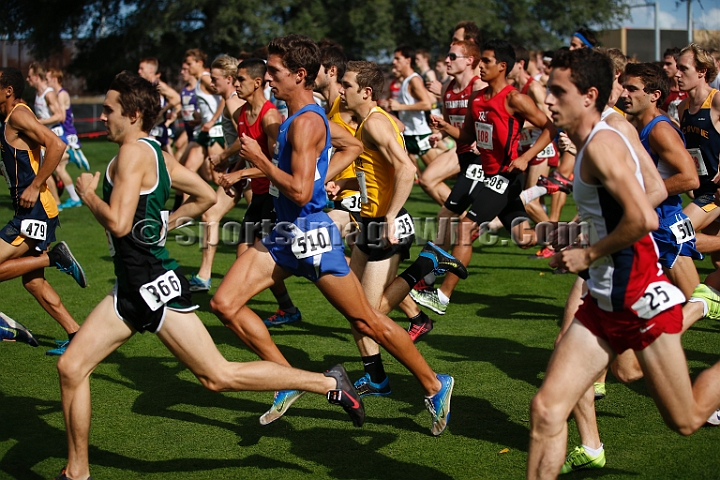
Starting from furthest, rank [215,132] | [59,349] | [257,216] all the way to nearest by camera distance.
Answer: [215,132]
[257,216]
[59,349]

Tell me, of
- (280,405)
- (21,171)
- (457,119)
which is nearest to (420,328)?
(280,405)

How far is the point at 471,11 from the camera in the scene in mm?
31953

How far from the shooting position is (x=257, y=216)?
7379 mm

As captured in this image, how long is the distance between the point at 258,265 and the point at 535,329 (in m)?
3.12

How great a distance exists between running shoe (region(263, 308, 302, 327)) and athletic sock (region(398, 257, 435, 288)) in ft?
5.37

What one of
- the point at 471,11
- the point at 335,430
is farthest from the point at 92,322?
the point at 471,11

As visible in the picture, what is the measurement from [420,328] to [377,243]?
1.32 meters

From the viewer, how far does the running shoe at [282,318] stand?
7506 millimetres

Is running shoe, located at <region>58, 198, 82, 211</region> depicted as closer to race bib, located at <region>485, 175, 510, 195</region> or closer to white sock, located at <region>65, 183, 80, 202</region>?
white sock, located at <region>65, 183, 80, 202</region>

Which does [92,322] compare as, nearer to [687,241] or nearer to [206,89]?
[687,241]

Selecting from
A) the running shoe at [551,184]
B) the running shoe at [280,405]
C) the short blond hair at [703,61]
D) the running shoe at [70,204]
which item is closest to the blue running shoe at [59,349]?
the running shoe at [280,405]

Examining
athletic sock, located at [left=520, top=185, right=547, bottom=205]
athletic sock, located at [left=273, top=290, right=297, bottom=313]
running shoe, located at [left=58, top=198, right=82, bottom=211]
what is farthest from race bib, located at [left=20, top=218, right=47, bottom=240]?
running shoe, located at [left=58, top=198, right=82, bottom=211]

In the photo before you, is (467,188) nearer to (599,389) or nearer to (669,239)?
(669,239)

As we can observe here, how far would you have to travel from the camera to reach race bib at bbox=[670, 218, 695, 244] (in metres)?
5.68
